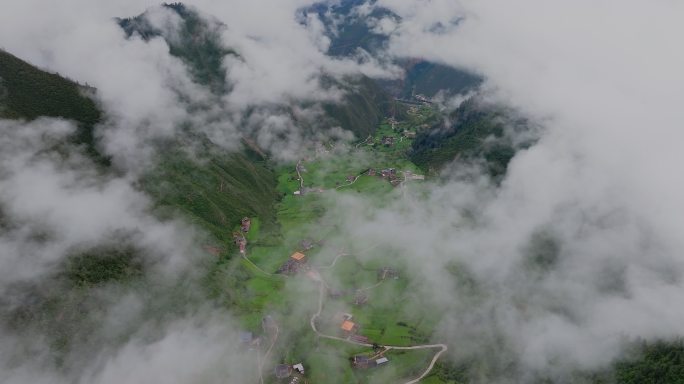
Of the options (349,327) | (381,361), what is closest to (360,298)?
(349,327)

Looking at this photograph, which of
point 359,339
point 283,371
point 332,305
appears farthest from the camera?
point 332,305

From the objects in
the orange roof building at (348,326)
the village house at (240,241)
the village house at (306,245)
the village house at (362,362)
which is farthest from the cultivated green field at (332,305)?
the village house at (240,241)

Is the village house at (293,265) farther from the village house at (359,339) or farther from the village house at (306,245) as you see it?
the village house at (359,339)

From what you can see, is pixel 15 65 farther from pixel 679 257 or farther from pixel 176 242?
pixel 679 257

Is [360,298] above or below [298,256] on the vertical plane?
above

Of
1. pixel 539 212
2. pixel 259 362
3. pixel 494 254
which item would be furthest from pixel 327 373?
pixel 539 212

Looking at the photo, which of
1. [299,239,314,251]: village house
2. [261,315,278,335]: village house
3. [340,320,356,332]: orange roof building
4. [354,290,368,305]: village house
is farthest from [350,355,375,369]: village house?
[299,239,314,251]: village house

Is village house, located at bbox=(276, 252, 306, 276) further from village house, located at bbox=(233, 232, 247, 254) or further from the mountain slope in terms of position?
the mountain slope

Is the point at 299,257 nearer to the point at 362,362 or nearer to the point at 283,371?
the point at 283,371
